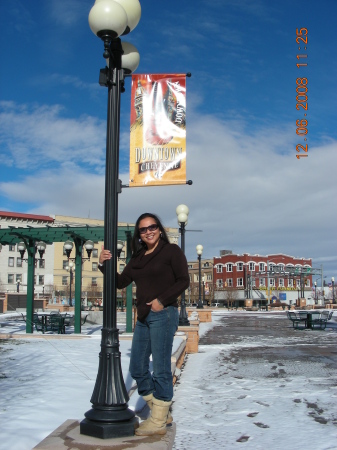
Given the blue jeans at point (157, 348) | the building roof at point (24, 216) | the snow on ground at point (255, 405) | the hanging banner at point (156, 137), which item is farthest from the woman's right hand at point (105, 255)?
the building roof at point (24, 216)

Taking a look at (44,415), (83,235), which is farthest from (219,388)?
(83,235)

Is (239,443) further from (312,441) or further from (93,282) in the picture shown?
(93,282)

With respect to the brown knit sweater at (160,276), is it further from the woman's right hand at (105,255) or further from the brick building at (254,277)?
the brick building at (254,277)

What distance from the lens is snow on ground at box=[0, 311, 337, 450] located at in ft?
16.1

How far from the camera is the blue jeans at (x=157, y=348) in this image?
13.3ft

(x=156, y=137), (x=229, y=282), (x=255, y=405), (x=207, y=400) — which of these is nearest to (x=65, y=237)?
(x=207, y=400)

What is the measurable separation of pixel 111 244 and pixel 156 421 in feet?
5.19

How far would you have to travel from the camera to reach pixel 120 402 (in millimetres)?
4023

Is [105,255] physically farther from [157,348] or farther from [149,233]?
[157,348]

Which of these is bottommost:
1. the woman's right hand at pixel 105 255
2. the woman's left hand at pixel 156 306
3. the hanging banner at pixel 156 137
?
the woman's left hand at pixel 156 306

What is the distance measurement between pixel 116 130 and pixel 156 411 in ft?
8.63

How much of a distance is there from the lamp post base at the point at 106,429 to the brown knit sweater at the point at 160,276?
0.86 m

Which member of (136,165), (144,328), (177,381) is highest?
(136,165)

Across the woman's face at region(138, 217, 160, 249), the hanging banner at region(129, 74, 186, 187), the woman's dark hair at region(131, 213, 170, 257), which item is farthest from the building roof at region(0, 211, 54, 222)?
the woman's face at region(138, 217, 160, 249)
